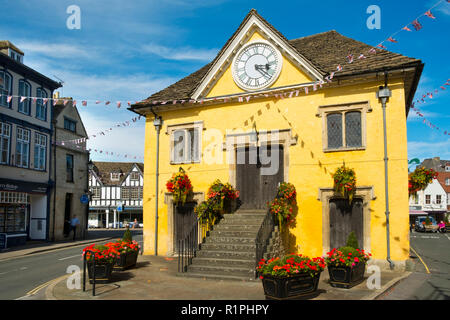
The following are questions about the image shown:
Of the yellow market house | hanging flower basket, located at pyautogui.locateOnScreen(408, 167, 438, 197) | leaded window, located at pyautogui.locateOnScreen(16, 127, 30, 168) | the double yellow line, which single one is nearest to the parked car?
the yellow market house

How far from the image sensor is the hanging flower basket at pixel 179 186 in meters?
15.9

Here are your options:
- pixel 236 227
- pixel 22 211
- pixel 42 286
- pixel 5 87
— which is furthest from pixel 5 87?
pixel 236 227

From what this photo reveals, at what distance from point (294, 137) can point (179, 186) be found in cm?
510

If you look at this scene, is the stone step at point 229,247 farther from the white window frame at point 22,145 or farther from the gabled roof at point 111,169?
the gabled roof at point 111,169

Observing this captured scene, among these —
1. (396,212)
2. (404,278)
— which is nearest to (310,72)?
(396,212)

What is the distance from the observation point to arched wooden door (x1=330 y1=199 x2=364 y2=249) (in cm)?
1337

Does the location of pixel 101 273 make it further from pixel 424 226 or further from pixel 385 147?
pixel 424 226

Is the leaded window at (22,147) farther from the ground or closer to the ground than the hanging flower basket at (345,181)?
farther from the ground

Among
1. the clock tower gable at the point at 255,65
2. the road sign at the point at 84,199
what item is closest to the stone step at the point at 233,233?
the clock tower gable at the point at 255,65

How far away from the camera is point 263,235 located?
12.6m

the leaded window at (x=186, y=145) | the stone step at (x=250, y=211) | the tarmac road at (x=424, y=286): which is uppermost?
the leaded window at (x=186, y=145)

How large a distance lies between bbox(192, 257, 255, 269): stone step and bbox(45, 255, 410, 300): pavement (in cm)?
74

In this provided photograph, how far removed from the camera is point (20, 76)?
23141 mm

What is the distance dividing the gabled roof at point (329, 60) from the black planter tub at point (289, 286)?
25.7 feet
